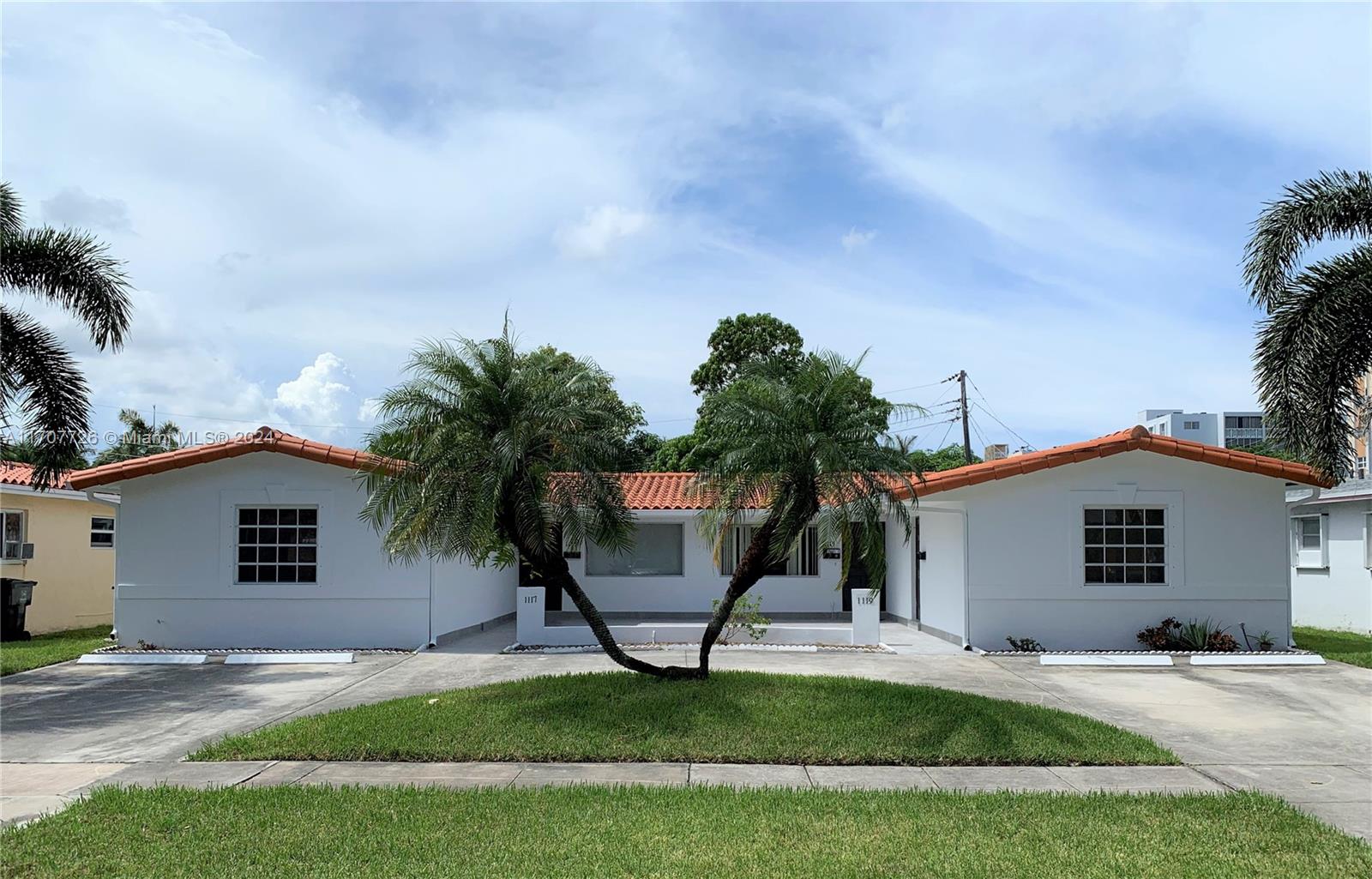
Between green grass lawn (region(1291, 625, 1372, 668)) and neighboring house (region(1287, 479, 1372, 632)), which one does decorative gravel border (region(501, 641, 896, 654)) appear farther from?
neighboring house (region(1287, 479, 1372, 632))

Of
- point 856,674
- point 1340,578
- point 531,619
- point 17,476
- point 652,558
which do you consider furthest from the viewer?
point 652,558

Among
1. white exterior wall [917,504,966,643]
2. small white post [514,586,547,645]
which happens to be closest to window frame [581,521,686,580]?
small white post [514,586,547,645]

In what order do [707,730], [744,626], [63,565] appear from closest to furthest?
[707,730], [744,626], [63,565]

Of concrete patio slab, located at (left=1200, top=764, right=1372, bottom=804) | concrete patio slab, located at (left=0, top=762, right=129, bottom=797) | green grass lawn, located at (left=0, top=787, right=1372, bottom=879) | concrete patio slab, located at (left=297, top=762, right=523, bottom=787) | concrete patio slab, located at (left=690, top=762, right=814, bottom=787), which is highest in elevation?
green grass lawn, located at (left=0, top=787, right=1372, bottom=879)

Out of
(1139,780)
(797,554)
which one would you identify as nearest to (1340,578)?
(797,554)

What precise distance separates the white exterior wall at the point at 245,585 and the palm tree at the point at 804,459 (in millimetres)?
7256

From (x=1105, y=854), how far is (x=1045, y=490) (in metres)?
10.6

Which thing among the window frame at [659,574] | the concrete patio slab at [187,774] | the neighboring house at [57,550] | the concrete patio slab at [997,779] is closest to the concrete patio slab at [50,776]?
the concrete patio slab at [187,774]

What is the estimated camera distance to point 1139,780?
8.06 meters

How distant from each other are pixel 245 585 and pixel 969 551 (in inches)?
459

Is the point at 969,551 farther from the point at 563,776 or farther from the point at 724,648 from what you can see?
the point at 563,776

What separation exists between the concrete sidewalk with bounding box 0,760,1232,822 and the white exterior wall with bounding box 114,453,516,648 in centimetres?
725

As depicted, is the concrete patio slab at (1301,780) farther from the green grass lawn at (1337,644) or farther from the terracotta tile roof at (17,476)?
the terracotta tile roof at (17,476)

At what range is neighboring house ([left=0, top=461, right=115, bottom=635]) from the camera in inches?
774
